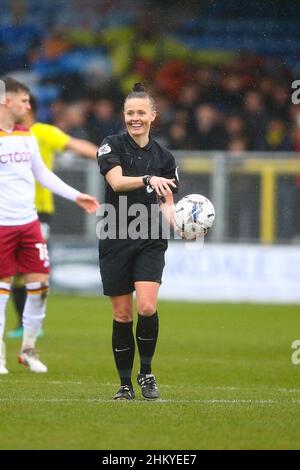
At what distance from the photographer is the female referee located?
764cm

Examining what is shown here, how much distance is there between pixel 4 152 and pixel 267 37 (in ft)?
44.2

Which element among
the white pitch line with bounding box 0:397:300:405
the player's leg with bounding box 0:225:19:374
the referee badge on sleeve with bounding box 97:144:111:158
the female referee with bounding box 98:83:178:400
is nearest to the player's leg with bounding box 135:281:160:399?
the female referee with bounding box 98:83:178:400

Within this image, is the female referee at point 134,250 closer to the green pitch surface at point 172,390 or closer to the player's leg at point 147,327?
the player's leg at point 147,327

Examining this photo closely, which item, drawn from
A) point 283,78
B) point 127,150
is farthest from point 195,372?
point 283,78

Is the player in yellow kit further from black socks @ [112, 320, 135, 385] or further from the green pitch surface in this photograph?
black socks @ [112, 320, 135, 385]

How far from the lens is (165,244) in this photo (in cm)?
782

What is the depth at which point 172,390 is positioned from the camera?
8.41 metres

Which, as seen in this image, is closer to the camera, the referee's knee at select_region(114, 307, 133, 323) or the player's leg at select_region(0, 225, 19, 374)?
the referee's knee at select_region(114, 307, 133, 323)

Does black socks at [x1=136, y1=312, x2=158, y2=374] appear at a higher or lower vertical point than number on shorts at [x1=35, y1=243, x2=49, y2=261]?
lower

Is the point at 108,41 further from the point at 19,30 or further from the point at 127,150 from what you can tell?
the point at 127,150

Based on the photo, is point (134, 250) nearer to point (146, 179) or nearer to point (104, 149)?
point (146, 179)
